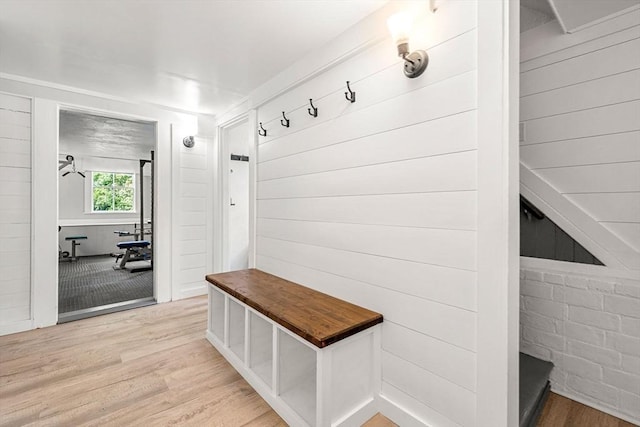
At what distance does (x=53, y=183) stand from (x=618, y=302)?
444cm

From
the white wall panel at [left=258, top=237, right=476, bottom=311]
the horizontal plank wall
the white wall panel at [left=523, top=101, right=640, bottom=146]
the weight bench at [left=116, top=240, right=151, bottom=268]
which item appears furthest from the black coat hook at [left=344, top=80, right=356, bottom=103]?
the weight bench at [left=116, top=240, right=151, bottom=268]

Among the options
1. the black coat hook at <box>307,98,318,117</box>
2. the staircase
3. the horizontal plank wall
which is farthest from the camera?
the horizontal plank wall

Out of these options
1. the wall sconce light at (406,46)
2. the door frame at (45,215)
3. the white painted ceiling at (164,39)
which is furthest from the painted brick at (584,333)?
the door frame at (45,215)

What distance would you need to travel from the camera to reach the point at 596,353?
5.63ft

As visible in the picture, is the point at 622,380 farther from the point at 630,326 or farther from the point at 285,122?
the point at 285,122

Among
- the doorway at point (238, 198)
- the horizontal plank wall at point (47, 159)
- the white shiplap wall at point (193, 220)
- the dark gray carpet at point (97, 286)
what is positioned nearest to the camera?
the horizontal plank wall at point (47, 159)

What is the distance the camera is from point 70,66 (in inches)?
97.3

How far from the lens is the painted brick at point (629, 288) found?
1.60 metres

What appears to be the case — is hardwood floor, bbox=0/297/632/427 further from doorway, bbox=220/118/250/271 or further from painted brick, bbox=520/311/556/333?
doorway, bbox=220/118/250/271

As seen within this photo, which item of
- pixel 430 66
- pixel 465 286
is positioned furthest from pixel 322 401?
pixel 430 66

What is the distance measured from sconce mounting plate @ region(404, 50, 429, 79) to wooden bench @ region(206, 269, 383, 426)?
51.0 inches

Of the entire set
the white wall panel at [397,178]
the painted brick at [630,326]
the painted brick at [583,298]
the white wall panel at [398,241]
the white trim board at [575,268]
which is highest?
the white wall panel at [397,178]

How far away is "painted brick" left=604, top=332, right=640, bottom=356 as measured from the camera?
62.6 inches

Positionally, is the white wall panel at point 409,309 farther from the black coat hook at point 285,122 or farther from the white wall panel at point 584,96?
the white wall panel at point 584,96
